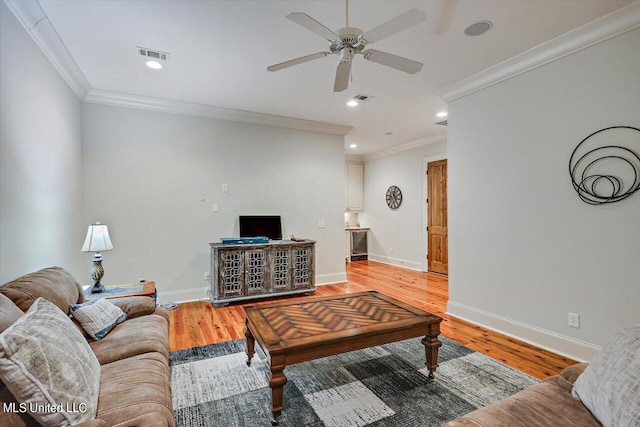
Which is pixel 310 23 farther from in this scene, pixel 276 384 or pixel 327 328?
pixel 276 384

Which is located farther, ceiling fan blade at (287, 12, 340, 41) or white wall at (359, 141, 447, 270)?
white wall at (359, 141, 447, 270)

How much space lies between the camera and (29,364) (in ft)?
3.54

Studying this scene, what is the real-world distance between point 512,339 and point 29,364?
366 centimetres

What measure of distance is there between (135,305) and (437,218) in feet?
17.8

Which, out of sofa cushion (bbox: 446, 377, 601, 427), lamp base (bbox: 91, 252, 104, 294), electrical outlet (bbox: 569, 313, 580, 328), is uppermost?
lamp base (bbox: 91, 252, 104, 294)

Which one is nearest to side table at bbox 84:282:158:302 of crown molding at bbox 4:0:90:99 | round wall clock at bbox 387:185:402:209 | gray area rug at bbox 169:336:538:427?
gray area rug at bbox 169:336:538:427

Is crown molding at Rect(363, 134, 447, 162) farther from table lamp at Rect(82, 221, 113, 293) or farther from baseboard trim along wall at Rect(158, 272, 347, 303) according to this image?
table lamp at Rect(82, 221, 113, 293)

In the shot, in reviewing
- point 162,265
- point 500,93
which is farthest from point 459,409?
point 162,265

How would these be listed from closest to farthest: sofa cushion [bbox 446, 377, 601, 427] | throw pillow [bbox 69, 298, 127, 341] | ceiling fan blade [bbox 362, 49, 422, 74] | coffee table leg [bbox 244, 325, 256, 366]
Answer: sofa cushion [bbox 446, 377, 601, 427]
throw pillow [bbox 69, 298, 127, 341]
ceiling fan blade [bbox 362, 49, 422, 74]
coffee table leg [bbox 244, 325, 256, 366]

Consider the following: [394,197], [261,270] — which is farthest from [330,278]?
[394,197]

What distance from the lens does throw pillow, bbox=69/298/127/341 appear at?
1963 mm

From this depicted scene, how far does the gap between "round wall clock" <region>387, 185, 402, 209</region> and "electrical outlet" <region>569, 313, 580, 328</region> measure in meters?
4.44

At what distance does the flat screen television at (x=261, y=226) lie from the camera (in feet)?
15.2

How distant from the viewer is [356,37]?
1.97m
